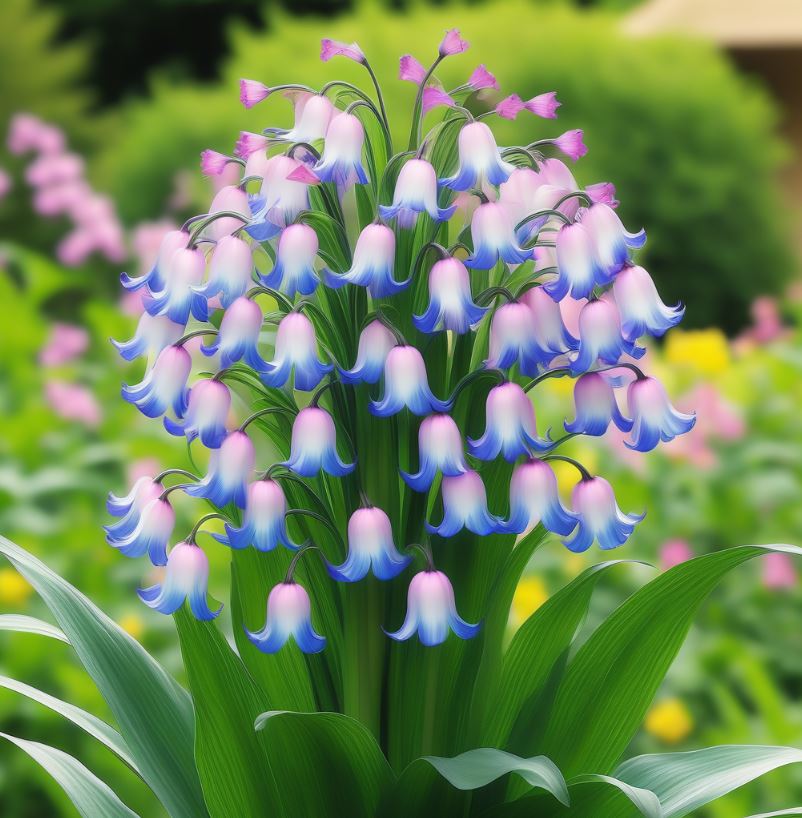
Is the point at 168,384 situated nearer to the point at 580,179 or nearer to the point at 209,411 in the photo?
the point at 209,411

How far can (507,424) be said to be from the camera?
109 cm

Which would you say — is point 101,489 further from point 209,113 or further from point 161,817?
point 209,113

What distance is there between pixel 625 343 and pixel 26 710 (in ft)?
7.89

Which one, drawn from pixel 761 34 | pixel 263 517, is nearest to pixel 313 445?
pixel 263 517

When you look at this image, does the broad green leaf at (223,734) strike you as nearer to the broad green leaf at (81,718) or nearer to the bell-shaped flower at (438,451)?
the broad green leaf at (81,718)

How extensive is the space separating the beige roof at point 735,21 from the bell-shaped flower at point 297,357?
38.5 ft

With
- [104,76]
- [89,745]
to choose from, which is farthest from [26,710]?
[104,76]

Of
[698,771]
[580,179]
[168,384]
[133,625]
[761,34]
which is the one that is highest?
[761,34]

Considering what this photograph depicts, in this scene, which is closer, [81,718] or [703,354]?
[81,718]

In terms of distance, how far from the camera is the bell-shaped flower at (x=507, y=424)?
1094mm

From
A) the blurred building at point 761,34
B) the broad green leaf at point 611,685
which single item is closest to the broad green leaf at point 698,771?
the broad green leaf at point 611,685

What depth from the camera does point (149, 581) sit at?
330cm

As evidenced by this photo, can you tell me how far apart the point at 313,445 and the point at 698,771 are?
52 centimetres

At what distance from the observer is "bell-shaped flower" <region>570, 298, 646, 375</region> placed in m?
1.09
